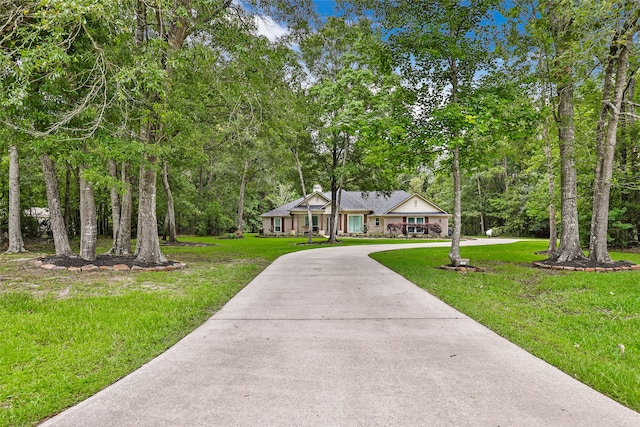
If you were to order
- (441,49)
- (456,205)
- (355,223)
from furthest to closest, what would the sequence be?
(355,223), (456,205), (441,49)

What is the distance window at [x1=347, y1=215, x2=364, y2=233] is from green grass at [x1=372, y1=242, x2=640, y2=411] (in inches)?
923

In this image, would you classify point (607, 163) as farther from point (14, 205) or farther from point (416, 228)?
point (416, 228)

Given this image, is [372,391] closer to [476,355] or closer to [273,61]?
[476,355]

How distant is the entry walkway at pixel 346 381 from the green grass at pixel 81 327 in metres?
0.31

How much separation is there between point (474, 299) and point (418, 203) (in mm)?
26911

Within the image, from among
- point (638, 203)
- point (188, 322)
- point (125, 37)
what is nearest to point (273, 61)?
point (125, 37)

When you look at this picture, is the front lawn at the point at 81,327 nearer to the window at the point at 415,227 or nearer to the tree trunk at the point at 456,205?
the tree trunk at the point at 456,205

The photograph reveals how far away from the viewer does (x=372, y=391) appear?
2533 millimetres

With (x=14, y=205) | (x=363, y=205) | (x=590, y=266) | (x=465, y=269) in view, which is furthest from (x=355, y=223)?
(x=14, y=205)

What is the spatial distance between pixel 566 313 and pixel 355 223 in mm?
27384

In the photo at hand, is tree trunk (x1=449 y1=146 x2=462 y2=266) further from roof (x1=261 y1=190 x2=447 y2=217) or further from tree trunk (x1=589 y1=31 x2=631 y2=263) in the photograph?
roof (x1=261 y1=190 x2=447 y2=217)

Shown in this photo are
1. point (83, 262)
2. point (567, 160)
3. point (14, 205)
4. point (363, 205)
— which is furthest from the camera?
point (363, 205)

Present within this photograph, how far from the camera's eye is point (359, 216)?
32156mm

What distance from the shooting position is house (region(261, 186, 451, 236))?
1230 inches
